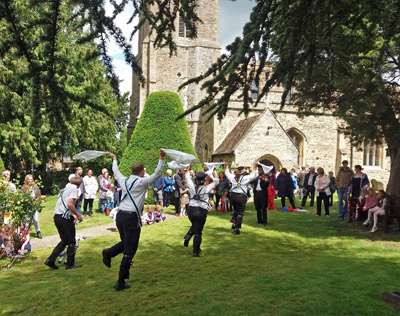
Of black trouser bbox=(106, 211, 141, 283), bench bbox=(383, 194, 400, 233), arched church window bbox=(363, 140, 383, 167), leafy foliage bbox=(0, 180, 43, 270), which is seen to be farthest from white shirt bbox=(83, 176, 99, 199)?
arched church window bbox=(363, 140, 383, 167)

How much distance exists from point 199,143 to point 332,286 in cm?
2960

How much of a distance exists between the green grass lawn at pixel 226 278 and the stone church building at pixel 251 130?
11.7 metres

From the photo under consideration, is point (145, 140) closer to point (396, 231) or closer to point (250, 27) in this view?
point (396, 231)

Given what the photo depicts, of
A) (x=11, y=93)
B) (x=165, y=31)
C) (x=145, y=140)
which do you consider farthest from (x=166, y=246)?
(x=11, y=93)

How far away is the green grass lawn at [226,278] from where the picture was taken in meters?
4.98

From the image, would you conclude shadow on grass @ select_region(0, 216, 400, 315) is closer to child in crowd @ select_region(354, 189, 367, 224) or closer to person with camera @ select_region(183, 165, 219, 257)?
person with camera @ select_region(183, 165, 219, 257)

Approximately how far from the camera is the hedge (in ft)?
56.5

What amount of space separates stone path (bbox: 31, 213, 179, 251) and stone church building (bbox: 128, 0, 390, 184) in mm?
9937

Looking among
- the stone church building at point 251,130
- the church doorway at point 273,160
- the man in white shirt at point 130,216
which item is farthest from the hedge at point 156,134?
the man in white shirt at point 130,216

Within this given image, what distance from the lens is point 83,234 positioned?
11172mm

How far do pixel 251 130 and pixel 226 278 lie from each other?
69.5 ft

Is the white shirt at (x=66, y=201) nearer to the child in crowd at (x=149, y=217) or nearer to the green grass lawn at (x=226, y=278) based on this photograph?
the green grass lawn at (x=226, y=278)

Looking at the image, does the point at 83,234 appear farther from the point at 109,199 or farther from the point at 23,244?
the point at 109,199

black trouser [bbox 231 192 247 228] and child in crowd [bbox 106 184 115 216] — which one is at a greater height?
black trouser [bbox 231 192 247 228]
